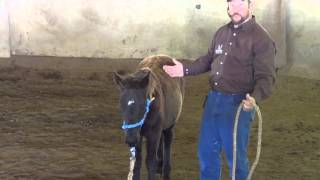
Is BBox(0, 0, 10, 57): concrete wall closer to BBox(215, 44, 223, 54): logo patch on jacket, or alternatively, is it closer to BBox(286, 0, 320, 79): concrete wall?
BBox(286, 0, 320, 79): concrete wall

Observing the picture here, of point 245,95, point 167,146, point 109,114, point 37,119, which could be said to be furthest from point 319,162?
point 37,119

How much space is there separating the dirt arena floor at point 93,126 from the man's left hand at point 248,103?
5.59 ft

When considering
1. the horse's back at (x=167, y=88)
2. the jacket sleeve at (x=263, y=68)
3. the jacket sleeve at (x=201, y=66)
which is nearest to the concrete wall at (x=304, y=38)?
the horse's back at (x=167, y=88)

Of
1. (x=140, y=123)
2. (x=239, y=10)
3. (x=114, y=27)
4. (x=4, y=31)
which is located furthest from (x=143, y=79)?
(x=4, y=31)

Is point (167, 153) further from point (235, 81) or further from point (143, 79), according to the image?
point (235, 81)

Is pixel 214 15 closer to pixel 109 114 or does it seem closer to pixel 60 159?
pixel 109 114

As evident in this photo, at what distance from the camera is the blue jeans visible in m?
4.46

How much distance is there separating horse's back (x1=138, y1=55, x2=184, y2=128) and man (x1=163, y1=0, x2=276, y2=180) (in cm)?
71

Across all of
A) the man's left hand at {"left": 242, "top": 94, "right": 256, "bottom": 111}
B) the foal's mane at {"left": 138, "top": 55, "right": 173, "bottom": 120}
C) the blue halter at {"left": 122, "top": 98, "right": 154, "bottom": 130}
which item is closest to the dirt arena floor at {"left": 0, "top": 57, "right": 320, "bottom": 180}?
the foal's mane at {"left": 138, "top": 55, "right": 173, "bottom": 120}

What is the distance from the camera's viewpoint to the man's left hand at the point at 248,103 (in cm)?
418

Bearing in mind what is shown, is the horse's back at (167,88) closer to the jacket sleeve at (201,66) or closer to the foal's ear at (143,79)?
the jacket sleeve at (201,66)

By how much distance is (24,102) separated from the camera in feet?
28.7

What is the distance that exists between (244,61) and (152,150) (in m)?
1.16

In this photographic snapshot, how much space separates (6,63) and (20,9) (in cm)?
106
